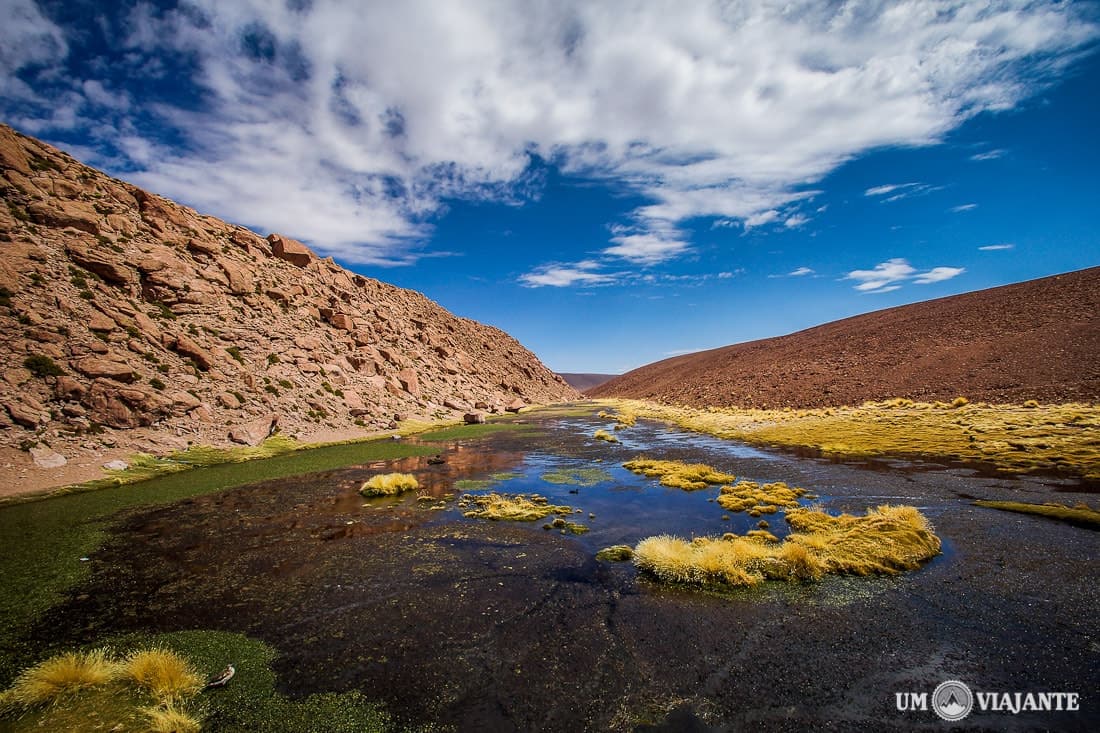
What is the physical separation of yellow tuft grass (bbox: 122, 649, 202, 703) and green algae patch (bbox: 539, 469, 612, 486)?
14020 millimetres

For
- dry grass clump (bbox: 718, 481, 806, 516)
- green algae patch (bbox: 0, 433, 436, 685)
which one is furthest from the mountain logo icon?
green algae patch (bbox: 0, 433, 436, 685)

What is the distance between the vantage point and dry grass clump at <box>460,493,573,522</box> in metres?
13.7

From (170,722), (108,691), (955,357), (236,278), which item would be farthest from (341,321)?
(955,357)

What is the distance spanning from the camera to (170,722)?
4.86 meters

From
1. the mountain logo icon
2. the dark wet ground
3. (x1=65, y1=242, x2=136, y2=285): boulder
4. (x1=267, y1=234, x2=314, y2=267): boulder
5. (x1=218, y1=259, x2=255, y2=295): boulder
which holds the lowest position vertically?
the mountain logo icon

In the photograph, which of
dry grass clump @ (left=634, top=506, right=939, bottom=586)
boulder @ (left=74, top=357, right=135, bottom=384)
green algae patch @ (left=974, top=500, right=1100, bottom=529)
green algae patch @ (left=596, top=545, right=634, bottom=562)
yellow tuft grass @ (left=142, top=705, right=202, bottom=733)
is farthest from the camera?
boulder @ (left=74, top=357, right=135, bottom=384)

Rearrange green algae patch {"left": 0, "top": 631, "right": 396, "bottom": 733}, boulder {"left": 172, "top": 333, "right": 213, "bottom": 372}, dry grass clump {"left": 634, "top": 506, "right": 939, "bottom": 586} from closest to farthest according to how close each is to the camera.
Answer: green algae patch {"left": 0, "top": 631, "right": 396, "bottom": 733} → dry grass clump {"left": 634, "top": 506, "right": 939, "bottom": 586} → boulder {"left": 172, "top": 333, "right": 213, "bottom": 372}

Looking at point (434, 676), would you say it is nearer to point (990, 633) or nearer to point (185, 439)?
point (990, 633)

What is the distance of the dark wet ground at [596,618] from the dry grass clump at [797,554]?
419mm

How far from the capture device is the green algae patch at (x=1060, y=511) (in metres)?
10.8

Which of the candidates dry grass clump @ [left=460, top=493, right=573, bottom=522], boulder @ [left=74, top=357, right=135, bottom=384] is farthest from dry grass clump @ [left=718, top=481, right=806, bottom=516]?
boulder @ [left=74, top=357, right=135, bottom=384]

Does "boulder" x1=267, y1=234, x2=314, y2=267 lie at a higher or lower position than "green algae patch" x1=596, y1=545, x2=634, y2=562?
higher

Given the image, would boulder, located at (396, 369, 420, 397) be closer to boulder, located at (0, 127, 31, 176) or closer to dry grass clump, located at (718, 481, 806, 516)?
boulder, located at (0, 127, 31, 176)

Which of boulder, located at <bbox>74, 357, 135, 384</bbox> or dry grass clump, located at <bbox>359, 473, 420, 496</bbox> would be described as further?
boulder, located at <bbox>74, 357, 135, 384</bbox>
